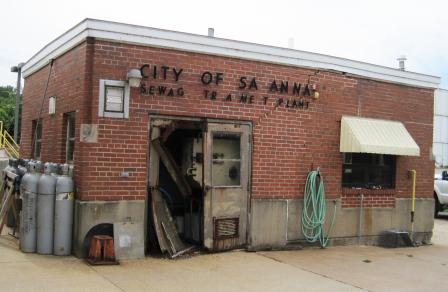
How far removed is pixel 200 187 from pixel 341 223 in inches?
130

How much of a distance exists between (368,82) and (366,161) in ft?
5.51

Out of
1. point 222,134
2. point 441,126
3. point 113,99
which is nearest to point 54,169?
point 113,99

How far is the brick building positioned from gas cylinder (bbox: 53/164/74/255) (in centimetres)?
15

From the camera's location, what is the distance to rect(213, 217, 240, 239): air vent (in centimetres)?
896

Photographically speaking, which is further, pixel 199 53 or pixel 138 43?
pixel 199 53

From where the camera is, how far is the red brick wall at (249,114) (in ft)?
26.8

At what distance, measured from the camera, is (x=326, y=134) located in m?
10.3

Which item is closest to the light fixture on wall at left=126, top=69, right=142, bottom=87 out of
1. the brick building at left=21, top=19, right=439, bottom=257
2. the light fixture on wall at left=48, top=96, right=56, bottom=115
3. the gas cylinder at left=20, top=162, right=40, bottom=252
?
the brick building at left=21, top=19, right=439, bottom=257

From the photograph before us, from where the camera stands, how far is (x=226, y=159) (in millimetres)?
9234

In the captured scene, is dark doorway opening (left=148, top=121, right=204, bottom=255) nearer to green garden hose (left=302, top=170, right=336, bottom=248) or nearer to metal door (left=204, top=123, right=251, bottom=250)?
metal door (left=204, top=123, right=251, bottom=250)

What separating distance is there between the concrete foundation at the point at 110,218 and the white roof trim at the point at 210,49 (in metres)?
2.63

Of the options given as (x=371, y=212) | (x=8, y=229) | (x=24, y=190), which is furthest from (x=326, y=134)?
(x=8, y=229)

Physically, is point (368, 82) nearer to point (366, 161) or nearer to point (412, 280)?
point (366, 161)

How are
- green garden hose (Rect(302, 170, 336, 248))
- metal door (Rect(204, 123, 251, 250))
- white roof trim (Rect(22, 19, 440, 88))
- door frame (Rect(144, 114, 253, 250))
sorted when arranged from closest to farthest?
1. white roof trim (Rect(22, 19, 440, 88))
2. door frame (Rect(144, 114, 253, 250))
3. metal door (Rect(204, 123, 251, 250))
4. green garden hose (Rect(302, 170, 336, 248))
